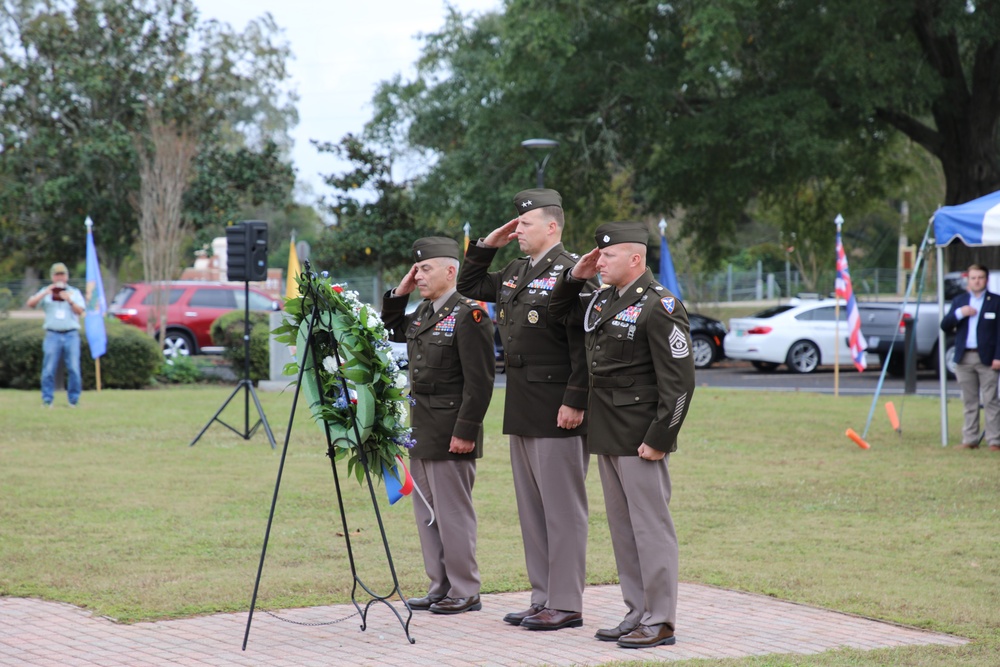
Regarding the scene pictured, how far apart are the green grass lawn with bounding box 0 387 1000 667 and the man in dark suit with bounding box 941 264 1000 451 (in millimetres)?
489

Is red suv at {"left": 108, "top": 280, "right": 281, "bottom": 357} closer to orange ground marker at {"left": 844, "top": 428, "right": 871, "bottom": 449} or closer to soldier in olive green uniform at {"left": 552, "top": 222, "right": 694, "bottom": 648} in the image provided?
orange ground marker at {"left": 844, "top": 428, "right": 871, "bottom": 449}

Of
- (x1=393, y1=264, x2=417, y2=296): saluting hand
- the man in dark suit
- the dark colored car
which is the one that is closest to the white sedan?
the dark colored car

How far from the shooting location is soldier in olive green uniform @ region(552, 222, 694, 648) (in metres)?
5.60

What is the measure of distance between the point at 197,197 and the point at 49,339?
1874cm

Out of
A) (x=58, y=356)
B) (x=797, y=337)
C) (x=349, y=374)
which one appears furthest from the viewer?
(x=797, y=337)

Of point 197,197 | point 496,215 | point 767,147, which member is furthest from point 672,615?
point 197,197

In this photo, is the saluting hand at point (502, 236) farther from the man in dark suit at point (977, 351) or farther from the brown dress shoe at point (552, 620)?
the man in dark suit at point (977, 351)

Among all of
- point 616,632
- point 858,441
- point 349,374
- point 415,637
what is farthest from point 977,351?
point 349,374

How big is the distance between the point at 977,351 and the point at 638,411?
28.0 feet

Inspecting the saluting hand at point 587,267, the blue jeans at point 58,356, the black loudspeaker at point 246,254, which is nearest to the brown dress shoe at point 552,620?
the saluting hand at point 587,267

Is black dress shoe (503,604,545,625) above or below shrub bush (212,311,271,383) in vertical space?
below

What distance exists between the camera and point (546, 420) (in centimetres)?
603

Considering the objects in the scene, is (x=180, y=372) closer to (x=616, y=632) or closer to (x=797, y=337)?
(x=797, y=337)

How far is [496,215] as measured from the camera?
33.8m
